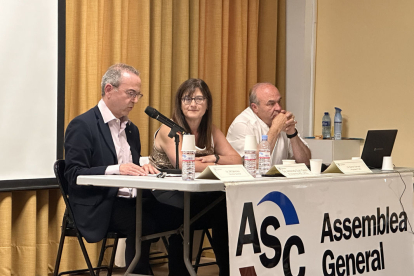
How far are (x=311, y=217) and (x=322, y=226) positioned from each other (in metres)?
0.09

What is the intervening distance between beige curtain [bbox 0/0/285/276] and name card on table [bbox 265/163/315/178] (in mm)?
1565

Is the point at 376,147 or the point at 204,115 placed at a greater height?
the point at 204,115

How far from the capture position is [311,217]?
2.35 metres

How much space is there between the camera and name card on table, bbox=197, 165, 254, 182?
82.0 inches

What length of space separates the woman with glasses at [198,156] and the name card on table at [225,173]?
1.57ft

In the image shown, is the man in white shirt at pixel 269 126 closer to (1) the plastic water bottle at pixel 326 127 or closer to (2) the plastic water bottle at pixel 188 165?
(1) the plastic water bottle at pixel 326 127

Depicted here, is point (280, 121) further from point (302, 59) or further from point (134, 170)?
point (302, 59)

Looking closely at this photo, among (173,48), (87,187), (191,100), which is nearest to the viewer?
(87,187)

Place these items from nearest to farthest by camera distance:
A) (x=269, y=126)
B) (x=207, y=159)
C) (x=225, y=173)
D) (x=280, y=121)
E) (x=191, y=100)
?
(x=225, y=173) < (x=207, y=159) < (x=191, y=100) < (x=280, y=121) < (x=269, y=126)

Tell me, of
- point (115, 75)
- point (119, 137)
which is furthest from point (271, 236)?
point (115, 75)

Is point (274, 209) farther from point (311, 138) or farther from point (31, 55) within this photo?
point (311, 138)

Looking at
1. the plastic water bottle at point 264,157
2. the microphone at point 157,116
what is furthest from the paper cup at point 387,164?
the microphone at point 157,116

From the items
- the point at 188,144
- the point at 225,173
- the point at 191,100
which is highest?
the point at 191,100

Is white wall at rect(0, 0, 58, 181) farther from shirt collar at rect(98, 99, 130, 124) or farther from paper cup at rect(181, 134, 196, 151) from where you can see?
paper cup at rect(181, 134, 196, 151)
